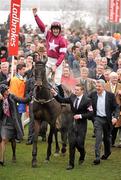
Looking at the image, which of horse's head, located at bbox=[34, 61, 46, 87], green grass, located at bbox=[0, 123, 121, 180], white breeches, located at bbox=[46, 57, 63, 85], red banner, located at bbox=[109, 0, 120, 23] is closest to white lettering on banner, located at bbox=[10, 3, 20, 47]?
white breeches, located at bbox=[46, 57, 63, 85]

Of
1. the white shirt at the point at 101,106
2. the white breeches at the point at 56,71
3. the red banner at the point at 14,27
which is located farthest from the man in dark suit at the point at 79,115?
the red banner at the point at 14,27

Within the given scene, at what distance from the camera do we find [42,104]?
526 inches

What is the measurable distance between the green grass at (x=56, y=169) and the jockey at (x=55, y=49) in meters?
2.05

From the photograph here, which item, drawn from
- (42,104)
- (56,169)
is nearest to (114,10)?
(42,104)

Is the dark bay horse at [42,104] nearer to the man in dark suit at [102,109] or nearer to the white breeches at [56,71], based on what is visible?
the man in dark suit at [102,109]

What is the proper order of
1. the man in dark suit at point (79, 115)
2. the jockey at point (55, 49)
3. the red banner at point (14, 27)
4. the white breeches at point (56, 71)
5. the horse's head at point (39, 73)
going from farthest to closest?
the red banner at point (14, 27)
the white breeches at point (56, 71)
the jockey at point (55, 49)
the man in dark suit at point (79, 115)
the horse's head at point (39, 73)

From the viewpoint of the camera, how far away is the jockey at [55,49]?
14.6 metres

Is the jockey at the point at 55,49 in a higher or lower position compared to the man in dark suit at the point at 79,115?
higher

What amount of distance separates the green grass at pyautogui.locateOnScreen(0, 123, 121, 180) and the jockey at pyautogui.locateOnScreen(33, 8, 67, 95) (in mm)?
2050

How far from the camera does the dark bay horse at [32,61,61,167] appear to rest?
1285 cm

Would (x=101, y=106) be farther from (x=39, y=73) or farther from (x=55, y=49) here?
(x=55, y=49)

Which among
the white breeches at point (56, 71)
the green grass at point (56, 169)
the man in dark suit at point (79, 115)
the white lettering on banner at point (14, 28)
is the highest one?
the white lettering on banner at point (14, 28)

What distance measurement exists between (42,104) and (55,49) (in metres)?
1.95

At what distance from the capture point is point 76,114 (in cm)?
1311
